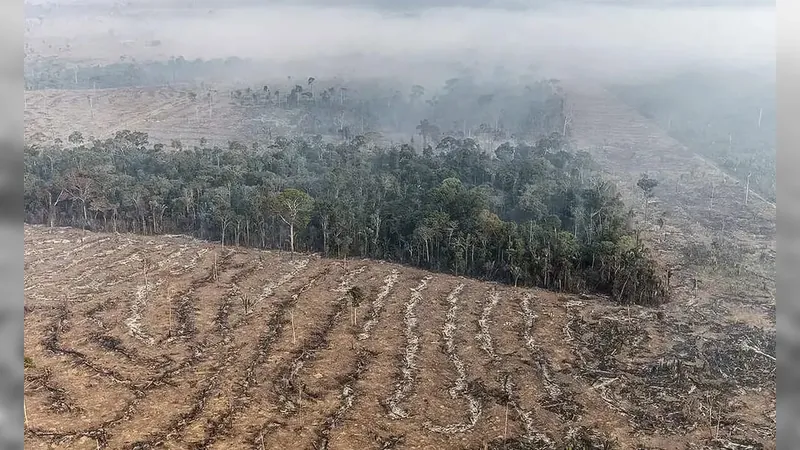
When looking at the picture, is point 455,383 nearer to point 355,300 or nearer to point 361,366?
point 361,366

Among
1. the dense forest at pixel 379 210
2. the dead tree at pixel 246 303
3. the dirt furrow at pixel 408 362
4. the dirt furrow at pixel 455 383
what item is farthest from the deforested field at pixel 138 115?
the dirt furrow at pixel 455 383

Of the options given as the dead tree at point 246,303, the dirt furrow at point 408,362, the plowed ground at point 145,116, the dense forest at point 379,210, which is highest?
the plowed ground at point 145,116

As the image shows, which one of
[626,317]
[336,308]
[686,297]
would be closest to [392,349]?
[336,308]

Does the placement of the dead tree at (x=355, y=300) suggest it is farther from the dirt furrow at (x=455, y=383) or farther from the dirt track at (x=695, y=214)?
the dirt track at (x=695, y=214)

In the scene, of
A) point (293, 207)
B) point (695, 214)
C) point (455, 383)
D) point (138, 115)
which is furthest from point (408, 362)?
point (138, 115)

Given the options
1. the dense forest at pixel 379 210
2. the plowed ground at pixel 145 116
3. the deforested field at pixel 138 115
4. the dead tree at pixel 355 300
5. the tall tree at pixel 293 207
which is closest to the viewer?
the dead tree at pixel 355 300

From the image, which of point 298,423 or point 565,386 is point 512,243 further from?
point 298,423

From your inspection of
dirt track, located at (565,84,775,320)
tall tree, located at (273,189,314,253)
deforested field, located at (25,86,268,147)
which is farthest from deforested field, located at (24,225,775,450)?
deforested field, located at (25,86,268,147)
